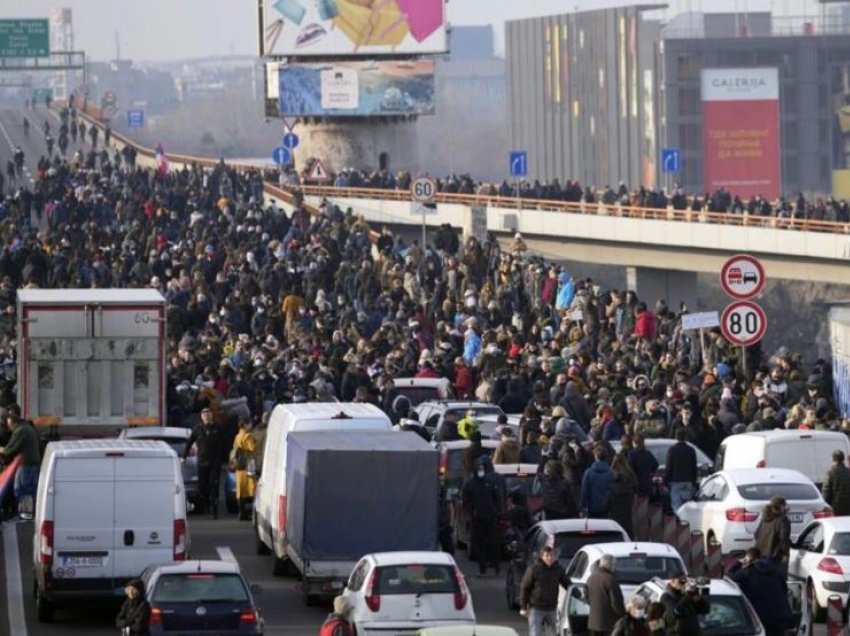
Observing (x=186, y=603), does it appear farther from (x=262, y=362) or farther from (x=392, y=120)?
(x=392, y=120)

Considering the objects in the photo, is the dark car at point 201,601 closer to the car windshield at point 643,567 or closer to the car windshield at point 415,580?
the car windshield at point 415,580

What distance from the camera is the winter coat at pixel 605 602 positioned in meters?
21.2

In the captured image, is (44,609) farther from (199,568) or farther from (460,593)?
(460,593)

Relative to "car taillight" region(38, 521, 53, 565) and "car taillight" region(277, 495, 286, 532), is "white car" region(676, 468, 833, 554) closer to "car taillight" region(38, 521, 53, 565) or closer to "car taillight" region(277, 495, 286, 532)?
"car taillight" region(277, 495, 286, 532)

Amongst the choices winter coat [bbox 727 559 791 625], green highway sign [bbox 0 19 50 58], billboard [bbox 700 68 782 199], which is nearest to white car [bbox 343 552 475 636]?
winter coat [bbox 727 559 791 625]

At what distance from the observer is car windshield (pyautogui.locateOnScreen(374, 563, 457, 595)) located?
2206cm

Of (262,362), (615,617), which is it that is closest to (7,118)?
(262,362)

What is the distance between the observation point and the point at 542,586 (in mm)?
22422

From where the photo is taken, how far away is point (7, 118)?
420 feet

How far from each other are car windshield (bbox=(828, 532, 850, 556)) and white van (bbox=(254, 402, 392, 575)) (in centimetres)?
548

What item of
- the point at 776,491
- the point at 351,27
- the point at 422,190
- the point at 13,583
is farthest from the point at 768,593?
the point at 351,27

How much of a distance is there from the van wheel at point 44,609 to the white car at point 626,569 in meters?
5.08

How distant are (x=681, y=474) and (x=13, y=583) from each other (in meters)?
7.15

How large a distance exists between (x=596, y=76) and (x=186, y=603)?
15427 centimetres
